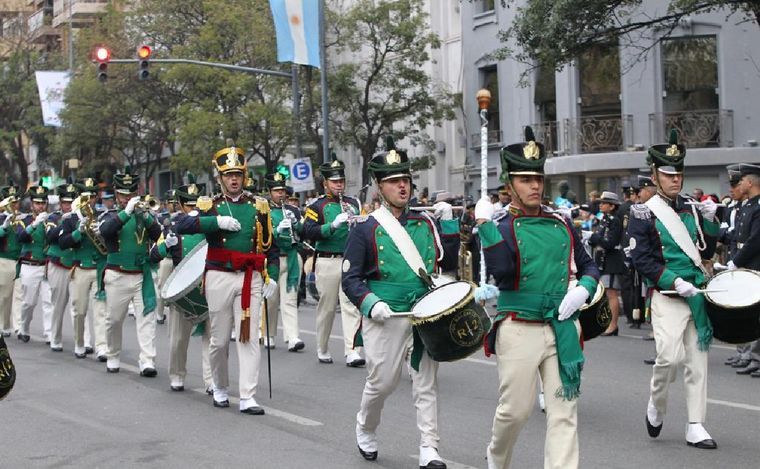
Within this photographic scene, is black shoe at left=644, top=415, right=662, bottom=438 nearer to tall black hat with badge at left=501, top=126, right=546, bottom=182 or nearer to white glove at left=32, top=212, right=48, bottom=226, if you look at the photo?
tall black hat with badge at left=501, top=126, right=546, bottom=182

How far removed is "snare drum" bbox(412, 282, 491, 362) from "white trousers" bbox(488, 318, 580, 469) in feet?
1.65

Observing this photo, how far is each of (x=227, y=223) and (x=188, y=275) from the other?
1.03 metres

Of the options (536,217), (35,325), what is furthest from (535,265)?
(35,325)

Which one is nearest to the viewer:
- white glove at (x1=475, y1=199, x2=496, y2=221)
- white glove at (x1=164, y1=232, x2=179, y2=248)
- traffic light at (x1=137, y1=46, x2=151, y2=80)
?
white glove at (x1=475, y1=199, x2=496, y2=221)

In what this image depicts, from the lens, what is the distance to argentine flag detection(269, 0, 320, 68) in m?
25.4

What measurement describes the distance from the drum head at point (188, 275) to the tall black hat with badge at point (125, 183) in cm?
235

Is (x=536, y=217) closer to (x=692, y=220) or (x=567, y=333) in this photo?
(x=567, y=333)

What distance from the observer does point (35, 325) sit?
66.4 ft

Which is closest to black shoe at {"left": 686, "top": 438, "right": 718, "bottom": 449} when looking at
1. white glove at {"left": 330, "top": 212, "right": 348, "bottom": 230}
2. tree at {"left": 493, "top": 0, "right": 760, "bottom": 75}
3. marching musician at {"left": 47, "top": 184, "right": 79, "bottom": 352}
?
white glove at {"left": 330, "top": 212, "right": 348, "bottom": 230}

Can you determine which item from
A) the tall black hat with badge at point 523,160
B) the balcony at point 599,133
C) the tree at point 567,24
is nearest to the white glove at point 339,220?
the tall black hat with badge at point 523,160

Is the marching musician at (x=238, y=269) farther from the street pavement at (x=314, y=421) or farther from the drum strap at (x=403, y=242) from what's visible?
the drum strap at (x=403, y=242)

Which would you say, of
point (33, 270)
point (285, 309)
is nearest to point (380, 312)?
point (285, 309)

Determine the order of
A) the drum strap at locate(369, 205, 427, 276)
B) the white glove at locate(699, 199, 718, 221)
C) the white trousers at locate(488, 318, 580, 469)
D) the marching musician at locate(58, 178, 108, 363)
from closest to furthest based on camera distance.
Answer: the white trousers at locate(488, 318, 580, 469) < the drum strap at locate(369, 205, 427, 276) < the white glove at locate(699, 199, 718, 221) < the marching musician at locate(58, 178, 108, 363)

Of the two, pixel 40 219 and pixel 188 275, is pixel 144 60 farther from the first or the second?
pixel 188 275
